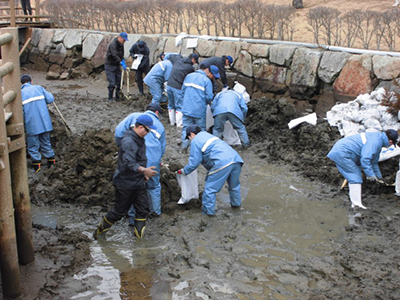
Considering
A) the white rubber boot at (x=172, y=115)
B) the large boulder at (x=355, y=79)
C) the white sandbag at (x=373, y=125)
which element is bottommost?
the white rubber boot at (x=172, y=115)

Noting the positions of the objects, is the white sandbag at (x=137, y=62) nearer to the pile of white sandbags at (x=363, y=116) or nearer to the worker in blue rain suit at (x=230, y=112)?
the worker in blue rain suit at (x=230, y=112)

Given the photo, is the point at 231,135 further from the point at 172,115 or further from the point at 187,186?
the point at 187,186

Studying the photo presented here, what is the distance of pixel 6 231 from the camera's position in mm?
4410

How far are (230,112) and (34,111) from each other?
3754 millimetres

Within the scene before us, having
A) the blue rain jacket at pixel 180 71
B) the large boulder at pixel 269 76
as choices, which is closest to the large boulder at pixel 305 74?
the large boulder at pixel 269 76

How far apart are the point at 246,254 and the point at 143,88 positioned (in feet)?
30.5

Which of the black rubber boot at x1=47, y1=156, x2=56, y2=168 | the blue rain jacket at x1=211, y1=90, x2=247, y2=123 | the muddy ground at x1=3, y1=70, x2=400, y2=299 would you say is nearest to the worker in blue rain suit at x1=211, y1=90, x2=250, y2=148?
the blue rain jacket at x1=211, y1=90, x2=247, y2=123

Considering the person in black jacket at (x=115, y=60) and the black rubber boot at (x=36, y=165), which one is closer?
the black rubber boot at (x=36, y=165)

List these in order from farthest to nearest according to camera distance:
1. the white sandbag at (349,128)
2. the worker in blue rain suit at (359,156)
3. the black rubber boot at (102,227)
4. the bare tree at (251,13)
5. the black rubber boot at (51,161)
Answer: the bare tree at (251,13)
the white sandbag at (349,128)
the black rubber boot at (51,161)
the worker in blue rain suit at (359,156)
the black rubber boot at (102,227)

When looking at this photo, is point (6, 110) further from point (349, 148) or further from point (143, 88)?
point (143, 88)

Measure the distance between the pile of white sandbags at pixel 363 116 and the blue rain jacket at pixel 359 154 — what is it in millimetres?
1495

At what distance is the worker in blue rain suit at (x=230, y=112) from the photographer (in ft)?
31.4

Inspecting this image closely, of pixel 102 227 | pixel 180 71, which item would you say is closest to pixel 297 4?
pixel 180 71

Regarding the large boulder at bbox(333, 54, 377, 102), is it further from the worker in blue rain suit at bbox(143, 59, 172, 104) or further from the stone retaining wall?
the worker in blue rain suit at bbox(143, 59, 172, 104)
